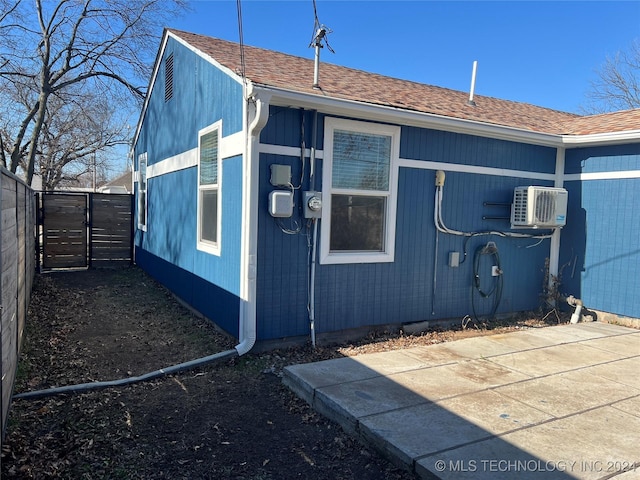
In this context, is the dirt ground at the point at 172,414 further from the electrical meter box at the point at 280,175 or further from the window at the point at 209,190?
the electrical meter box at the point at 280,175

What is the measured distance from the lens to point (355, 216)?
18.2 ft

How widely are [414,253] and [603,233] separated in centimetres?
302

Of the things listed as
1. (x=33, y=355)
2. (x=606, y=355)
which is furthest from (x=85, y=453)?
(x=606, y=355)

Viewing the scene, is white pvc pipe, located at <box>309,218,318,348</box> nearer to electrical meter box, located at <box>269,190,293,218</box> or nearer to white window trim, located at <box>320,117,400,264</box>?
white window trim, located at <box>320,117,400,264</box>

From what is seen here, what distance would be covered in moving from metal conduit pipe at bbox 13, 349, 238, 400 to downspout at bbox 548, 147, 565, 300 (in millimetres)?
5066

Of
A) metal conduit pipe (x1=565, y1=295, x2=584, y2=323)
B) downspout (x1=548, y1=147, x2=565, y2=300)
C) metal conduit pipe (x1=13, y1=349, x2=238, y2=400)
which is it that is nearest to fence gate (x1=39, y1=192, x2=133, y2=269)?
metal conduit pipe (x1=13, y1=349, x2=238, y2=400)

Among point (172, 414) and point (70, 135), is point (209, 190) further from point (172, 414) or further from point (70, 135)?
point (70, 135)

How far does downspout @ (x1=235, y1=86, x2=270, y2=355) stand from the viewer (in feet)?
15.5

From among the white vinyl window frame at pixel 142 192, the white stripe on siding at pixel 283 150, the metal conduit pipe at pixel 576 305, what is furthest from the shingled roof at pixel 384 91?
the white vinyl window frame at pixel 142 192

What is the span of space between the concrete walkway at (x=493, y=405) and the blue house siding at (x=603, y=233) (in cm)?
126

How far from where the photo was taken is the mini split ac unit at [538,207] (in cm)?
636

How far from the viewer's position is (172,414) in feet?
12.3

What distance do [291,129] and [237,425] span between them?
3.01 meters

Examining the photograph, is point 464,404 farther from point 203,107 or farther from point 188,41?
point 188,41
